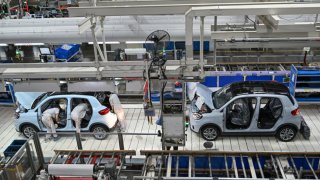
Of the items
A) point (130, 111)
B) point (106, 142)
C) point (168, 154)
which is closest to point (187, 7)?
point (168, 154)

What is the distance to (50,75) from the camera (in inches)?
265

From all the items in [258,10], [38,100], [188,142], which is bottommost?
[188,142]

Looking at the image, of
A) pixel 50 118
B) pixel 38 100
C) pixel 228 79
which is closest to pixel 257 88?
pixel 228 79

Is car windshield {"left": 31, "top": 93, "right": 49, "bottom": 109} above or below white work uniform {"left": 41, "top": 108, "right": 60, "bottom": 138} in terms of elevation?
above

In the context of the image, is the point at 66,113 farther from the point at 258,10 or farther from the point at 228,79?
the point at 258,10

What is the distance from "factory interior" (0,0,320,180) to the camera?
6.41 metres

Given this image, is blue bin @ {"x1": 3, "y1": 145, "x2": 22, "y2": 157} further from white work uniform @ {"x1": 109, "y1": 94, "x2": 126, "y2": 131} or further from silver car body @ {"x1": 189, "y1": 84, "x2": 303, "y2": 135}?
silver car body @ {"x1": 189, "y1": 84, "x2": 303, "y2": 135}

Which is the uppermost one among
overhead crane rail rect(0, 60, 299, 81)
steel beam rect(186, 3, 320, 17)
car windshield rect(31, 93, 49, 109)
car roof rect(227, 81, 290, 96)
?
steel beam rect(186, 3, 320, 17)

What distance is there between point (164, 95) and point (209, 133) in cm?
242

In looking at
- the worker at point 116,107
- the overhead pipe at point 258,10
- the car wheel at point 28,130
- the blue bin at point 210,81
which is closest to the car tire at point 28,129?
the car wheel at point 28,130

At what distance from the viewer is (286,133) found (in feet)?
30.1

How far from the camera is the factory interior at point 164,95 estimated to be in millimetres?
6414

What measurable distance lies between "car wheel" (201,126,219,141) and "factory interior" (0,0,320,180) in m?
0.03

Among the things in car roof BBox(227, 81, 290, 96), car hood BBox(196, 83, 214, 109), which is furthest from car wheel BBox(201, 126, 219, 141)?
car roof BBox(227, 81, 290, 96)
